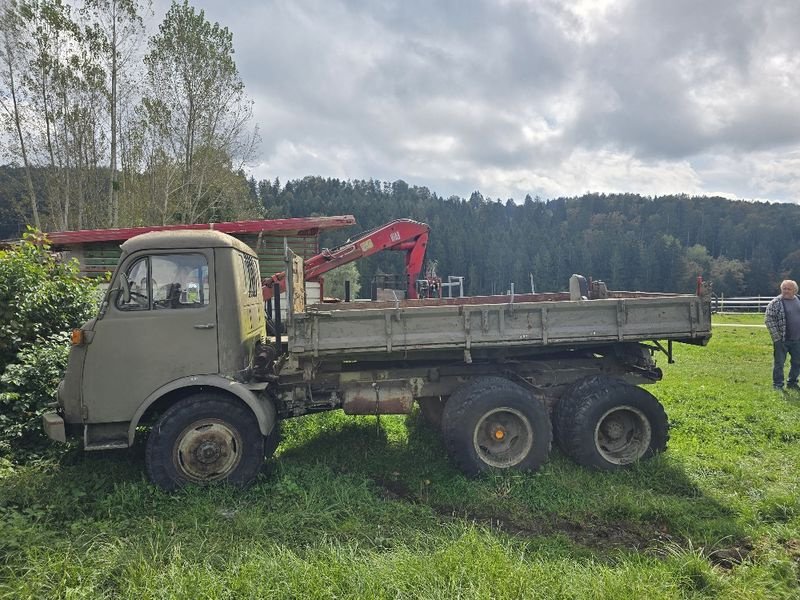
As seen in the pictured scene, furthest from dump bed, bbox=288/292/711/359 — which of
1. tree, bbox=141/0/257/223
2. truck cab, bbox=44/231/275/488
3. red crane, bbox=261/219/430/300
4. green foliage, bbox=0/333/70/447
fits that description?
tree, bbox=141/0/257/223

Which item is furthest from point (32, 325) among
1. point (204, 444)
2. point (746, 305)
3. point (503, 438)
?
point (746, 305)

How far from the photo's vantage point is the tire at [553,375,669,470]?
201 inches

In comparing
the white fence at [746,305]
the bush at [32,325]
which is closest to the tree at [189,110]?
the bush at [32,325]

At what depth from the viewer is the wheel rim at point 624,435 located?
5215 millimetres

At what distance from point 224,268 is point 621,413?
4.50m

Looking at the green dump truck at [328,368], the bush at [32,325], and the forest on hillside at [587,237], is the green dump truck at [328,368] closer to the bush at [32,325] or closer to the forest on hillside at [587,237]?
the bush at [32,325]

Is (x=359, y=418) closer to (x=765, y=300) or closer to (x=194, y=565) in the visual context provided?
(x=194, y=565)

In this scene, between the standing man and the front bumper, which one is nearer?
the front bumper

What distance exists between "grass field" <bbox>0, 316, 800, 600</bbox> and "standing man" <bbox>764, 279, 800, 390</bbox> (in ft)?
7.69

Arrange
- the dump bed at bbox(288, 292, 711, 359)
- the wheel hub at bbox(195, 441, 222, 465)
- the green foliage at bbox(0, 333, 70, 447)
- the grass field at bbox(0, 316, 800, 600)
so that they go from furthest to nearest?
1. the green foliage at bbox(0, 333, 70, 447)
2. the dump bed at bbox(288, 292, 711, 359)
3. the wheel hub at bbox(195, 441, 222, 465)
4. the grass field at bbox(0, 316, 800, 600)

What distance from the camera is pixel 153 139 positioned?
791 inches

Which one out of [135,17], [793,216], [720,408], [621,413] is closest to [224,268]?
[621,413]

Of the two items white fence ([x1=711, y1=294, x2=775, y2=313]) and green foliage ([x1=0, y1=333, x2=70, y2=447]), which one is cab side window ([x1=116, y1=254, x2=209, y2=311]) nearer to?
green foliage ([x1=0, y1=333, x2=70, y2=447])

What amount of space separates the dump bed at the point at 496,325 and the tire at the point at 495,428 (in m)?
0.52
